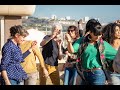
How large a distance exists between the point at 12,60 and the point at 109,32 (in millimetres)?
1553

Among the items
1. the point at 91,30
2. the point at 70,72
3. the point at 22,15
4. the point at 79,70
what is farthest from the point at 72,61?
the point at 22,15

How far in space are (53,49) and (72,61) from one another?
0.51 metres

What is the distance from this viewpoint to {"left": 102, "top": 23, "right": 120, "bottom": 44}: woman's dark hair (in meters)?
5.87

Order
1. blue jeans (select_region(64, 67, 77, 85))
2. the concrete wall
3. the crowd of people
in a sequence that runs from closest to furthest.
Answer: the crowd of people → blue jeans (select_region(64, 67, 77, 85)) → the concrete wall

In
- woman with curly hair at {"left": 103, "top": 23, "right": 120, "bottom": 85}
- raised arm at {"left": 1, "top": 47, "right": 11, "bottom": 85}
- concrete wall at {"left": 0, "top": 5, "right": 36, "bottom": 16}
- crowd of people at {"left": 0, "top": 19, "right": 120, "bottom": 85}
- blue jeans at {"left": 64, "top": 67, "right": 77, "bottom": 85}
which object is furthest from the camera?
concrete wall at {"left": 0, "top": 5, "right": 36, "bottom": 16}

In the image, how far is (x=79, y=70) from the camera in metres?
5.77

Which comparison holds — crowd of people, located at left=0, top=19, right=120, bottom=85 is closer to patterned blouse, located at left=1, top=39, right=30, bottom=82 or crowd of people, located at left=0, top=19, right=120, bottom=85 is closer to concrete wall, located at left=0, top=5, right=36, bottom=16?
patterned blouse, located at left=1, top=39, right=30, bottom=82

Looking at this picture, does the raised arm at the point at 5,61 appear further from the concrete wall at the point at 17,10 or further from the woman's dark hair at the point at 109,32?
the concrete wall at the point at 17,10

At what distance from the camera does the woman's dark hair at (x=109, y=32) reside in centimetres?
587

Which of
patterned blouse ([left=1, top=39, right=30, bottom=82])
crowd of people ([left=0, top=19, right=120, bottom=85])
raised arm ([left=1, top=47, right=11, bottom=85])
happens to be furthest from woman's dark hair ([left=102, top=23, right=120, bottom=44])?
raised arm ([left=1, top=47, right=11, bottom=85])

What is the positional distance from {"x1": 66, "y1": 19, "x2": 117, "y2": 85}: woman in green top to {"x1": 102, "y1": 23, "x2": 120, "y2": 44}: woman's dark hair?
1.09 feet

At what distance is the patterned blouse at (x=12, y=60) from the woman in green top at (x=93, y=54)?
2.41ft
